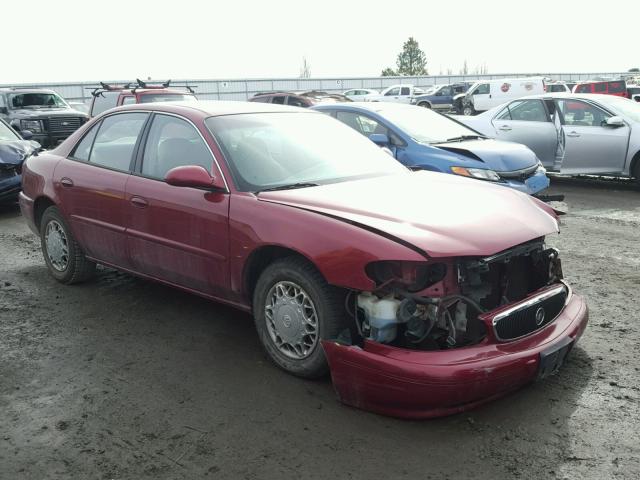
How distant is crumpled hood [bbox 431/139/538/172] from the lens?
8188 mm

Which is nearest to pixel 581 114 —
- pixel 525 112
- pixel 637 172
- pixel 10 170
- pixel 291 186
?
pixel 525 112

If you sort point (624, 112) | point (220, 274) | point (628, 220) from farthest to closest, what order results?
point (624, 112) → point (628, 220) → point (220, 274)

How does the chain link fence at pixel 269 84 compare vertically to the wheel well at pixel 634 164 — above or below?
above

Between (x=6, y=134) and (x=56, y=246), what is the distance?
5.54 metres

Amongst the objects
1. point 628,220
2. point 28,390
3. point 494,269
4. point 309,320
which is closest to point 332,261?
point 309,320

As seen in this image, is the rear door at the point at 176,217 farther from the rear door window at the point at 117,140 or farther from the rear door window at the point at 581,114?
the rear door window at the point at 581,114

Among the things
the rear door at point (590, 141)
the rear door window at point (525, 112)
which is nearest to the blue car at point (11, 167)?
the rear door window at point (525, 112)

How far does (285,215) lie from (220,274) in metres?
0.70

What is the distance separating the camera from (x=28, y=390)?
3.88 m

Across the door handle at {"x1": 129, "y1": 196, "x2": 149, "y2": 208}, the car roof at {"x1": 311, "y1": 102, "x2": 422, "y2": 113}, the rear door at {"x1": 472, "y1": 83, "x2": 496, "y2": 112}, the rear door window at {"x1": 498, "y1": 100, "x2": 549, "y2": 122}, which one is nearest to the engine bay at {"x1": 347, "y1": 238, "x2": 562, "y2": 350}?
the door handle at {"x1": 129, "y1": 196, "x2": 149, "y2": 208}

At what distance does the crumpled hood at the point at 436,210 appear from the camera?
3406mm

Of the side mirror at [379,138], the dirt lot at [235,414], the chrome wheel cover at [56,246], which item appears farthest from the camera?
the side mirror at [379,138]

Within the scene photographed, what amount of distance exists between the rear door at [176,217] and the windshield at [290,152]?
18 cm

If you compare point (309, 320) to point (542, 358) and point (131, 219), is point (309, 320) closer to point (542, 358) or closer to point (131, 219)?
point (542, 358)
